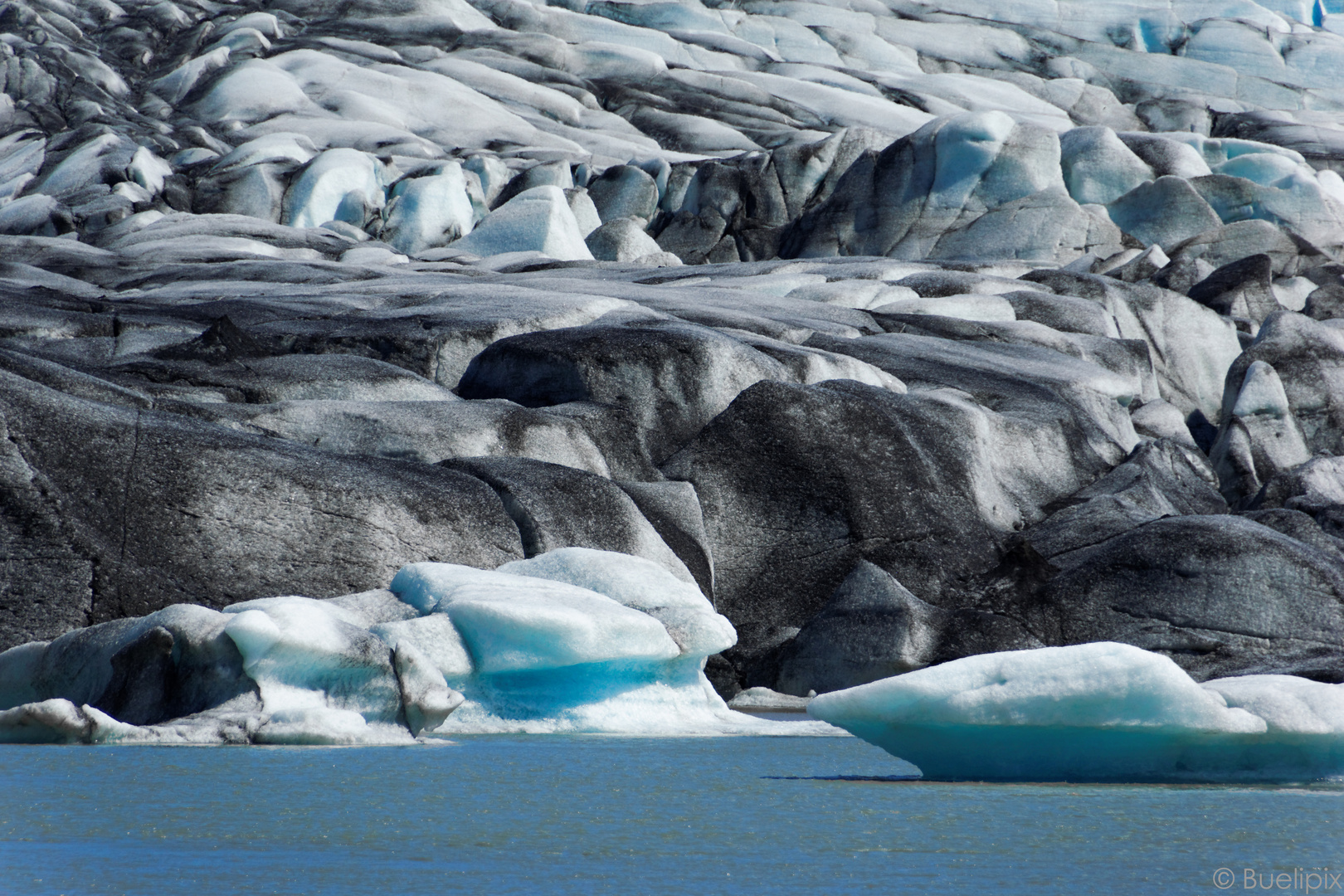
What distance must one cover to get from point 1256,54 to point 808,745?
2414 inches

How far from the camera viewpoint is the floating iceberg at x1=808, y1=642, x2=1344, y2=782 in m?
6.64

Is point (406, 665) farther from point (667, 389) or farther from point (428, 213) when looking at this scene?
point (428, 213)

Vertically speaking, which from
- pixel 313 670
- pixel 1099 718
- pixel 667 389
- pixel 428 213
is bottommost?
pixel 428 213

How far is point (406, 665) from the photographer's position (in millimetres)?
9211

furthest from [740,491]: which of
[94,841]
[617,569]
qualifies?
[94,841]

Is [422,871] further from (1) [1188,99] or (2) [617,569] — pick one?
(1) [1188,99]

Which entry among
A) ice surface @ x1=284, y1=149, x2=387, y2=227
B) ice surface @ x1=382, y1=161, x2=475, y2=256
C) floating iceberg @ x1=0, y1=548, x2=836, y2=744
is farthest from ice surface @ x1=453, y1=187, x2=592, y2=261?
floating iceberg @ x1=0, y1=548, x2=836, y2=744

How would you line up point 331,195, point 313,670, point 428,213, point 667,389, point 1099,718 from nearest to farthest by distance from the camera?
point 1099,718 < point 313,670 < point 667,389 < point 428,213 < point 331,195

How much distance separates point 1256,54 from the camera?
63594 mm

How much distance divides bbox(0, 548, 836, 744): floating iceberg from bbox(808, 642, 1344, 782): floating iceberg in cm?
321

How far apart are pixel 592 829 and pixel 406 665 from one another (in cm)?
375

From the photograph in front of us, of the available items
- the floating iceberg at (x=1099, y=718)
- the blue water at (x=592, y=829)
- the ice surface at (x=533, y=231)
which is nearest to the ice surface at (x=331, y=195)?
the ice surface at (x=533, y=231)

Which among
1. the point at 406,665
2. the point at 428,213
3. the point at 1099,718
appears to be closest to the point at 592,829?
the point at 1099,718

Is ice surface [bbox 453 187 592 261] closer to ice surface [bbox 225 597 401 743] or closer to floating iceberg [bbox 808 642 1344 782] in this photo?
ice surface [bbox 225 597 401 743]
